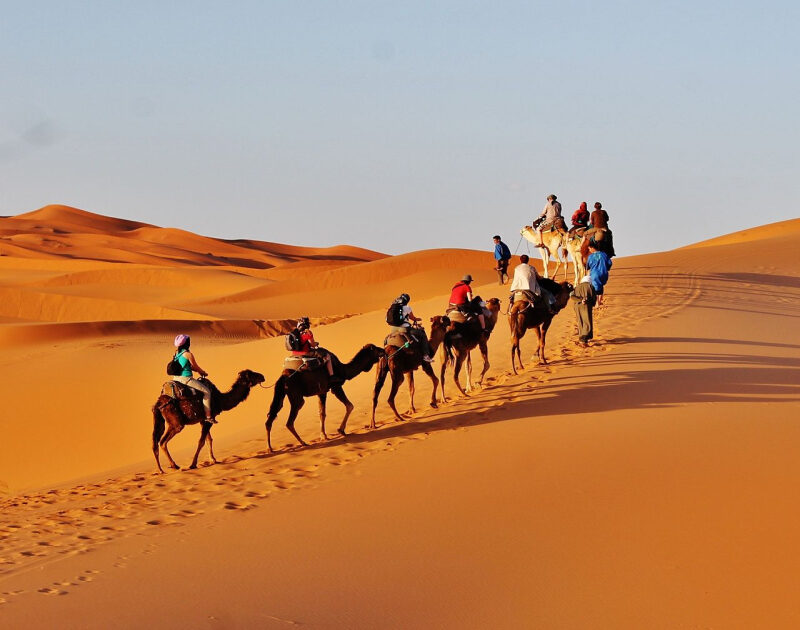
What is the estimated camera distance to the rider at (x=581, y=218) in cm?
2659

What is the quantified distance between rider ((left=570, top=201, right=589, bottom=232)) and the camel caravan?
261 cm

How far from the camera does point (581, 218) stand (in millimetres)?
26797

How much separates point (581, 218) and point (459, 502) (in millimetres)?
17292

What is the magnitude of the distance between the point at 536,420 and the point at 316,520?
5.01m

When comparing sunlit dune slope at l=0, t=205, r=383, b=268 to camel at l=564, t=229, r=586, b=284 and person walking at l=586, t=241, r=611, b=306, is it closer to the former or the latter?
camel at l=564, t=229, r=586, b=284

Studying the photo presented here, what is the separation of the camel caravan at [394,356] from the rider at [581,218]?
261 centimetres

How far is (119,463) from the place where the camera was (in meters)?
20.2

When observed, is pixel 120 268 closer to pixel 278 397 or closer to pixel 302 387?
pixel 302 387

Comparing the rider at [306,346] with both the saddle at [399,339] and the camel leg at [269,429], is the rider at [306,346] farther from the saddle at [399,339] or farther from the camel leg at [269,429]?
the saddle at [399,339]

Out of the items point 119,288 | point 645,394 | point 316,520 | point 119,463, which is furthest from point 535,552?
point 119,288

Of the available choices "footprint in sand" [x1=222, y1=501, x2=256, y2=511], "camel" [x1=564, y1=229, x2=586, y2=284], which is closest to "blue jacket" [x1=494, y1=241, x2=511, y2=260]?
"camel" [x1=564, y1=229, x2=586, y2=284]

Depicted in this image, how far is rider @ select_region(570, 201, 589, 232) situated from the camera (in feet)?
87.2

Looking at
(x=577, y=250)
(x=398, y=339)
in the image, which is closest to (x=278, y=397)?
(x=398, y=339)

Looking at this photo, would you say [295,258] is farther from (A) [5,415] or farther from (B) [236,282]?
(A) [5,415]
